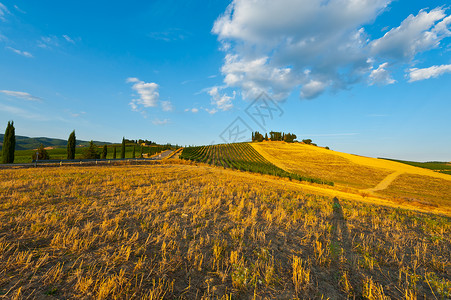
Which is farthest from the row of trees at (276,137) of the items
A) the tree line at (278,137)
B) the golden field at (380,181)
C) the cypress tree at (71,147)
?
the cypress tree at (71,147)

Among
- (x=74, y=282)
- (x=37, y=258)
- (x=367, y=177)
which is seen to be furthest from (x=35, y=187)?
(x=367, y=177)

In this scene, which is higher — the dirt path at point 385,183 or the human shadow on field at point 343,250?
the human shadow on field at point 343,250

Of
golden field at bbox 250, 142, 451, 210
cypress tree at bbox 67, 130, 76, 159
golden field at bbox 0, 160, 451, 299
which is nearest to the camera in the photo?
golden field at bbox 0, 160, 451, 299

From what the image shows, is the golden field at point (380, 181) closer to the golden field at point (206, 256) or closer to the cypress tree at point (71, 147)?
the golden field at point (206, 256)

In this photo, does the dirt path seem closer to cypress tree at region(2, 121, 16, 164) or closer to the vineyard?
the vineyard

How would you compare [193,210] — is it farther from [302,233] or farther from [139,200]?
[302,233]

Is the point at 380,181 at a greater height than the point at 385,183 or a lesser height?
greater

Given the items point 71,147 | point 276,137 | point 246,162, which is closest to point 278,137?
point 276,137

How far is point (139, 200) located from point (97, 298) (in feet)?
24.1

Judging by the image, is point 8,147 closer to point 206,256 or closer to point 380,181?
point 206,256

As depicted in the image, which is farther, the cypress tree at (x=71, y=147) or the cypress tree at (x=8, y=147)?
the cypress tree at (x=71, y=147)

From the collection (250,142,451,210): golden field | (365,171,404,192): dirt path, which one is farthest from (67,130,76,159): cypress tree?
(365,171,404,192): dirt path

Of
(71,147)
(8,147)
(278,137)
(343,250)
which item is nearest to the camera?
(343,250)

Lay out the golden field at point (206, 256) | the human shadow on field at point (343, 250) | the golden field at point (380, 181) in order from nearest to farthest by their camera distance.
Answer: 1. the golden field at point (206, 256)
2. the human shadow on field at point (343, 250)
3. the golden field at point (380, 181)
